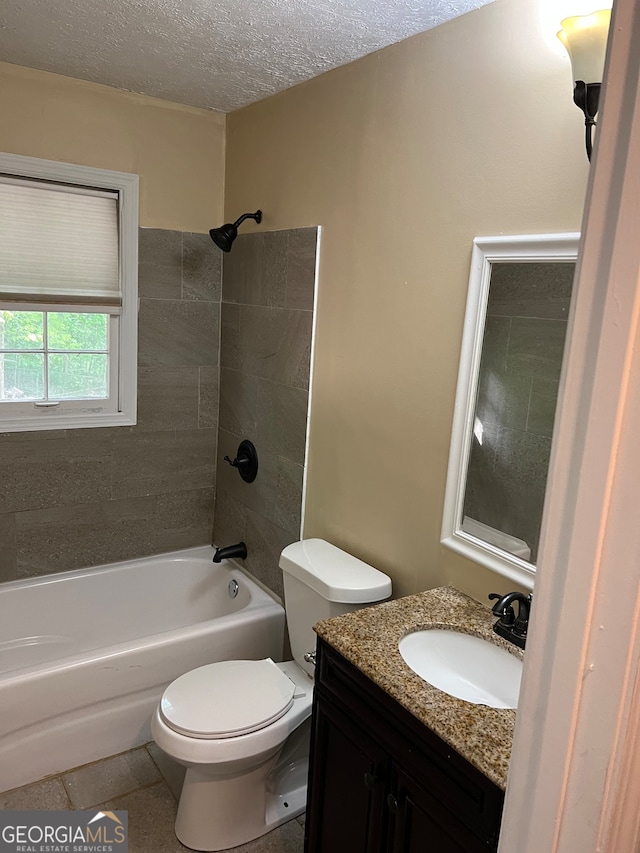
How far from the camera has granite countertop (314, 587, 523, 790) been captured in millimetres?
1274

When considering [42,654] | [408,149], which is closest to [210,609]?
[42,654]

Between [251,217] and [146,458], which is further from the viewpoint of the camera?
[146,458]

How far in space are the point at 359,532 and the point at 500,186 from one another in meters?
1.23

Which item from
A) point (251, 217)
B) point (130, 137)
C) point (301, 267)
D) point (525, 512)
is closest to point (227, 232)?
point (251, 217)

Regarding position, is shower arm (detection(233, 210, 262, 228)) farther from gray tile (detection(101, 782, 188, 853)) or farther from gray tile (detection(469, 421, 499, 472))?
gray tile (detection(101, 782, 188, 853))

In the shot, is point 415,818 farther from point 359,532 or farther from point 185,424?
point 185,424

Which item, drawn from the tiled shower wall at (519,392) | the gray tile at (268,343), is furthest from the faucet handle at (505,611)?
the gray tile at (268,343)

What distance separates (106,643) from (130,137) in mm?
2238

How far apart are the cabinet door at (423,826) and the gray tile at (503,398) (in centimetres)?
92

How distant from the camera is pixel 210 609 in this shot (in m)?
3.14

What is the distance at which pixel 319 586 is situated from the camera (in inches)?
82.4

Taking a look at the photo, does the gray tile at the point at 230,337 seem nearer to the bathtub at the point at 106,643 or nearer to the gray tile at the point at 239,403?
the gray tile at the point at 239,403

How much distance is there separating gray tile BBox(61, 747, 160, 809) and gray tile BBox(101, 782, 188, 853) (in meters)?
0.04

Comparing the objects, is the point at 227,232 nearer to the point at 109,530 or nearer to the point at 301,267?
the point at 301,267
